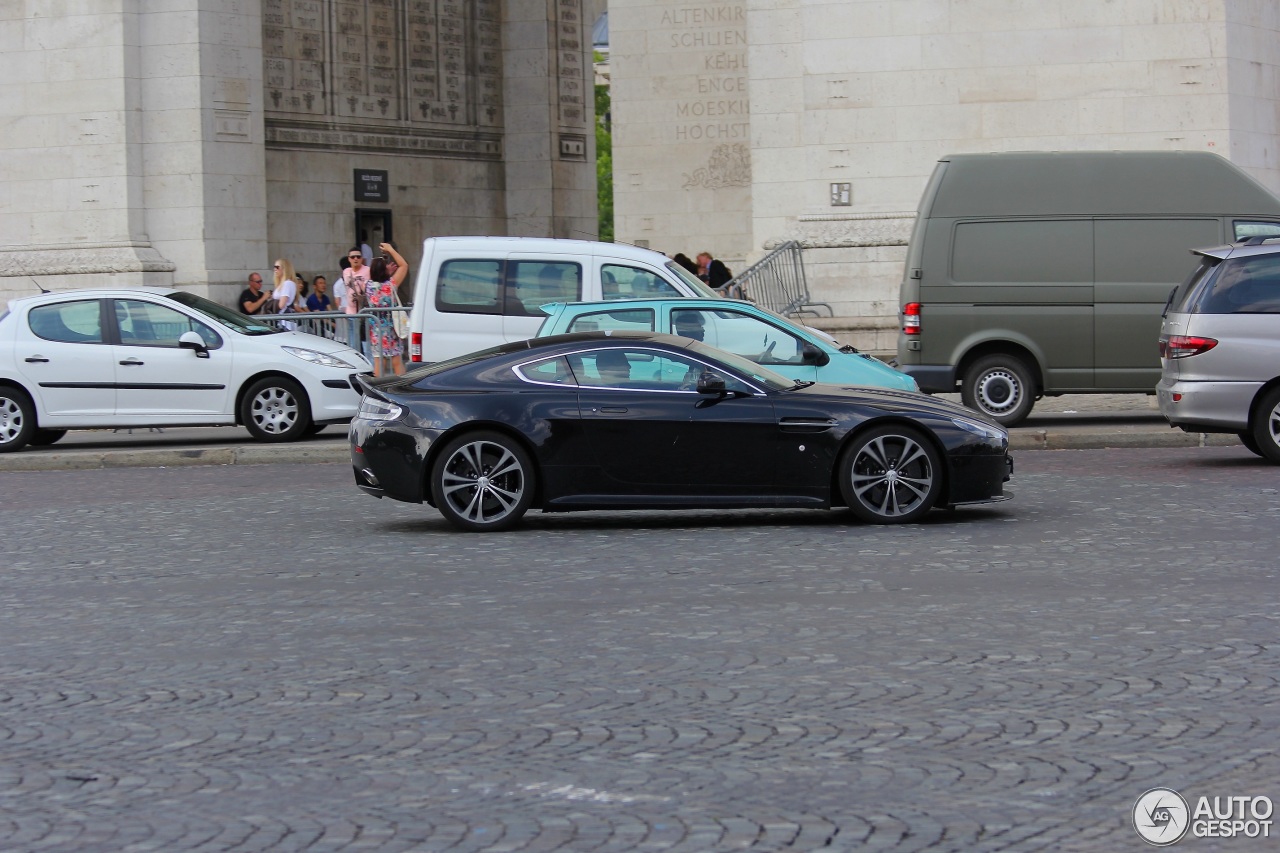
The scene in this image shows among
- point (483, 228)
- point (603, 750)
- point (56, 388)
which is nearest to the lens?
point (603, 750)

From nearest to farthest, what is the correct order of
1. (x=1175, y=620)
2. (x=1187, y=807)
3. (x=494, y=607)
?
1. (x=1187, y=807)
2. (x=1175, y=620)
3. (x=494, y=607)

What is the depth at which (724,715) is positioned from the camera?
6.31m

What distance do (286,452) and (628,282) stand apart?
3470mm

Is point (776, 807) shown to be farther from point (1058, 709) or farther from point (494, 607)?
point (494, 607)

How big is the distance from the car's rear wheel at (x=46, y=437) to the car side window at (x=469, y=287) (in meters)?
4.60

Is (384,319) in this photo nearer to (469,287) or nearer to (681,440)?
(469,287)

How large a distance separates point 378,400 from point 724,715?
586 cm

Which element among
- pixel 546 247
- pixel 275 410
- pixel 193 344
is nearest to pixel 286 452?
pixel 275 410

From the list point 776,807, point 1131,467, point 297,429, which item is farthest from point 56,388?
point 776,807

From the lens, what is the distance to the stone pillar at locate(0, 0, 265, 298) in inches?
1042

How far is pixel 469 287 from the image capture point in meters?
17.4

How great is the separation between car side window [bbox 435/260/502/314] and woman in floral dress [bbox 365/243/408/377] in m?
4.55

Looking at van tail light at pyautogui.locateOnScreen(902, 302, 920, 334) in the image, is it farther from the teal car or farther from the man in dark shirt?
the man in dark shirt

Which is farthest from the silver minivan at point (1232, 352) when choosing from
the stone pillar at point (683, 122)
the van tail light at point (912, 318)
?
the stone pillar at point (683, 122)
